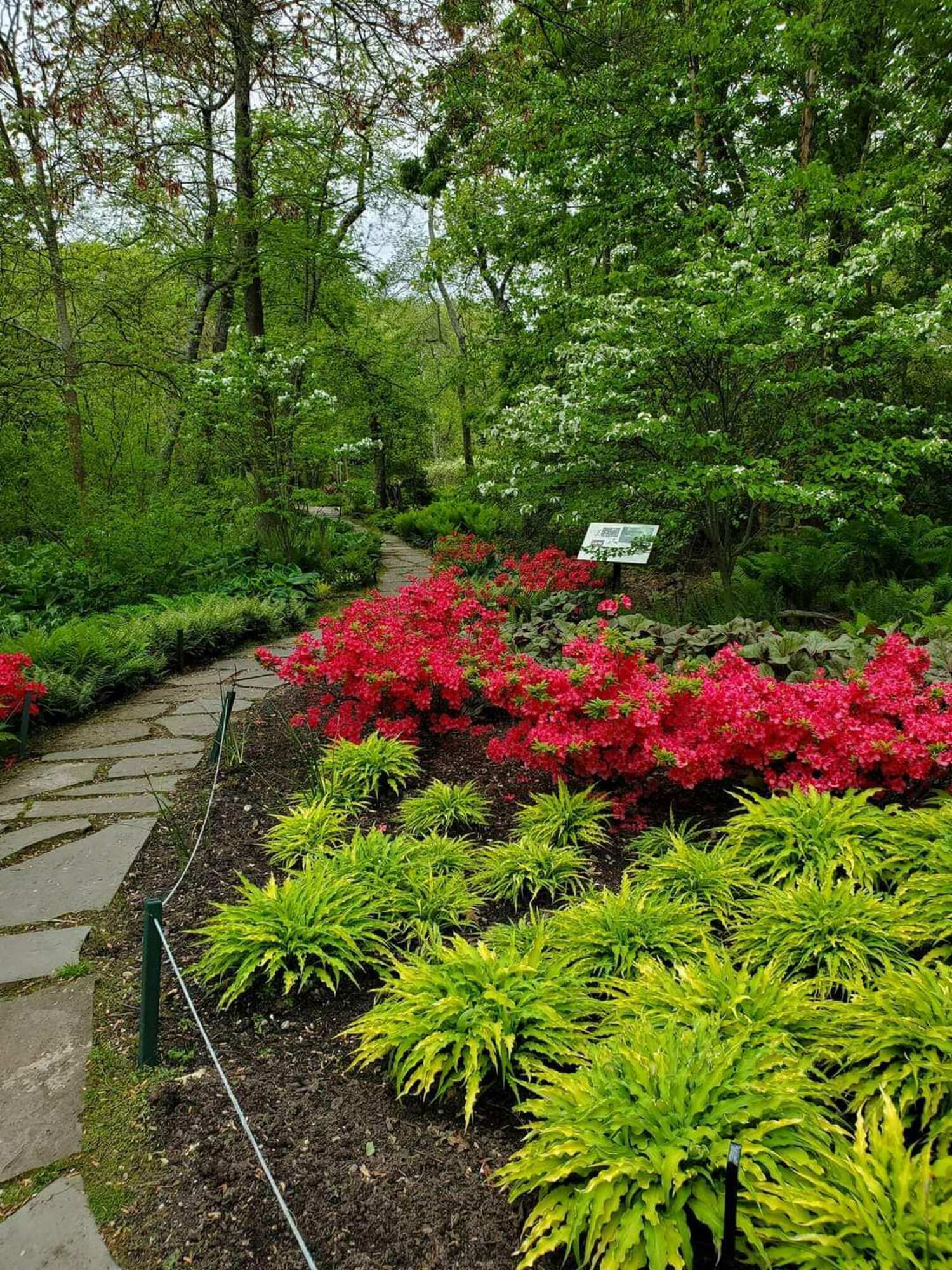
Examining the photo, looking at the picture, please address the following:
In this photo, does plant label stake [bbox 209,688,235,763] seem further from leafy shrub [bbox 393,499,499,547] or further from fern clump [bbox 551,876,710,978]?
leafy shrub [bbox 393,499,499,547]

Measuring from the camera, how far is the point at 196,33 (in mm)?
2826

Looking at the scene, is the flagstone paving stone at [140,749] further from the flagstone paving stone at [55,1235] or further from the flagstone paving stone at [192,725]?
the flagstone paving stone at [55,1235]

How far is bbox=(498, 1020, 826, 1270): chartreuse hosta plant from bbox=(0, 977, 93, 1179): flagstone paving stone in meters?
0.98

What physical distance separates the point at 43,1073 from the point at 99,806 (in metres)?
1.66

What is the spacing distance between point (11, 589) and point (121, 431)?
267 cm

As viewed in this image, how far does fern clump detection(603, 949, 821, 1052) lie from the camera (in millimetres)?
1538

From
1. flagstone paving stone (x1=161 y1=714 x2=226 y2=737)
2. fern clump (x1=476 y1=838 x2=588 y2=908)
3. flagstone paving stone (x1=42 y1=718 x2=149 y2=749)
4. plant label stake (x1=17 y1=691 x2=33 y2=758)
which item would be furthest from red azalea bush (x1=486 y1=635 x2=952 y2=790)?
plant label stake (x1=17 y1=691 x2=33 y2=758)

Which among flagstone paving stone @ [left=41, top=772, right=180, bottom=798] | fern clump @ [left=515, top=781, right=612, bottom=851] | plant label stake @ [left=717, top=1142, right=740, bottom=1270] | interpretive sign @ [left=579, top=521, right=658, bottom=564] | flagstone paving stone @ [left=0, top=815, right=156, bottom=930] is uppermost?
interpretive sign @ [left=579, top=521, right=658, bottom=564]

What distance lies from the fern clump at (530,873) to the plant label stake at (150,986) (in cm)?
107

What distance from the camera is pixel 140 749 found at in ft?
12.7

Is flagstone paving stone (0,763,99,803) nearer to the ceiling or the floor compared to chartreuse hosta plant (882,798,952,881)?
nearer to the floor

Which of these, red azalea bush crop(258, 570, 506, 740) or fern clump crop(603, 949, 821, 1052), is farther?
red azalea bush crop(258, 570, 506, 740)

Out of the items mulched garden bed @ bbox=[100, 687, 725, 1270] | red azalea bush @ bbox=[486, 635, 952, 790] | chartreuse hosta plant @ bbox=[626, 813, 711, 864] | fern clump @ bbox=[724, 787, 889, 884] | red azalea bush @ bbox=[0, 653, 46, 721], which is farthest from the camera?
red azalea bush @ bbox=[0, 653, 46, 721]

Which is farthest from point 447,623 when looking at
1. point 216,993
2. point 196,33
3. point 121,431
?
point 121,431
